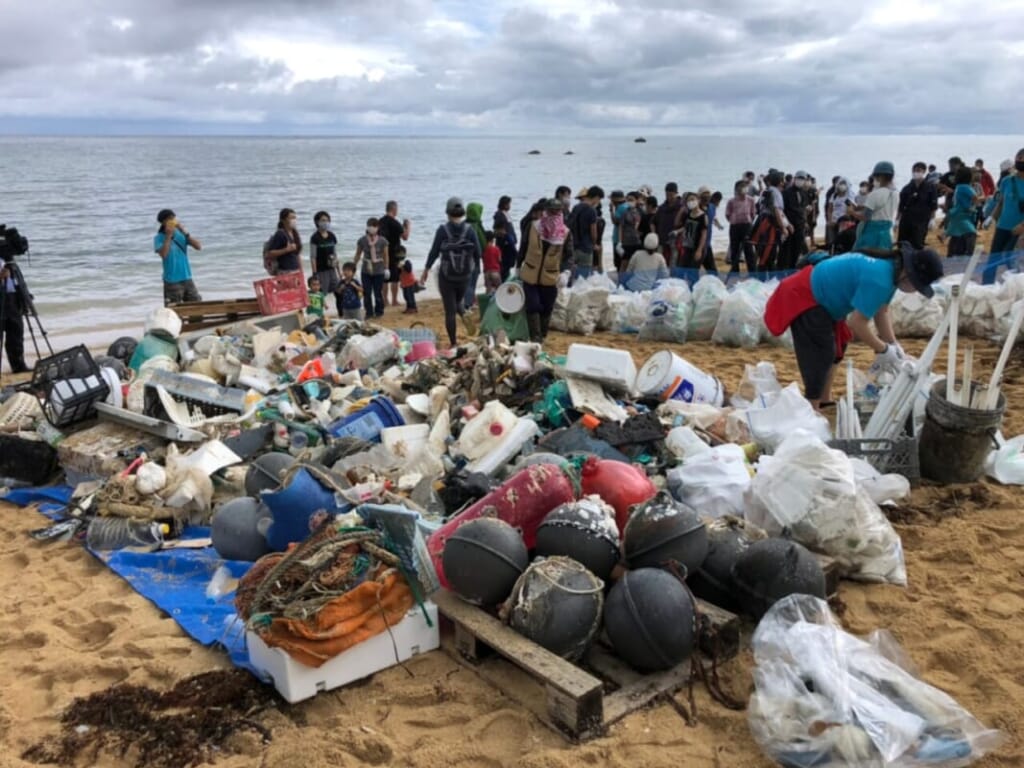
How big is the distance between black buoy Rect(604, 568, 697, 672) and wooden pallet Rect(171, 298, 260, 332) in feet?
23.2

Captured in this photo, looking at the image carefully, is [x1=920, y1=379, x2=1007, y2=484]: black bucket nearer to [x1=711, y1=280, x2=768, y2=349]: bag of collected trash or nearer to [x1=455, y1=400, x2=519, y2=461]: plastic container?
[x1=455, y1=400, x2=519, y2=461]: plastic container

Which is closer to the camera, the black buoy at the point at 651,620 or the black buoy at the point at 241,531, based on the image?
the black buoy at the point at 651,620

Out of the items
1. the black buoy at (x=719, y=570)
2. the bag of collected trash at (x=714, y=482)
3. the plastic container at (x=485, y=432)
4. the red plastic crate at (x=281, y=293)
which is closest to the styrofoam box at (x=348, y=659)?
the black buoy at (x=719, y=570)

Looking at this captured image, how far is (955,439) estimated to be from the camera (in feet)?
16.3

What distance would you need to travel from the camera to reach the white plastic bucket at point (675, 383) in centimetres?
614

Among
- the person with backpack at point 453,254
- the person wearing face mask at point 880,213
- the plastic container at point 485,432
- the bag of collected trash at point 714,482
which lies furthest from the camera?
the person wearing face mask at point 880,213

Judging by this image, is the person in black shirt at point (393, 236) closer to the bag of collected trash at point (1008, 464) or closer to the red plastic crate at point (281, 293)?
the red plastic crate at point (281, 293)

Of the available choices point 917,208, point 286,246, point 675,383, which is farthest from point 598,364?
Answer: point 917,208

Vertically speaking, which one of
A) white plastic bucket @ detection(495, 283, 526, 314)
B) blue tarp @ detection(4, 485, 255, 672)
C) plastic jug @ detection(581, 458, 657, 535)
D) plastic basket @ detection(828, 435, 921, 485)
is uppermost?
white plastic bucket @ detection(495, 283, 526, 314)

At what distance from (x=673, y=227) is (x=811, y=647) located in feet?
33.4

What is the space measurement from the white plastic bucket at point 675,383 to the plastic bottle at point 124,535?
3591 millimetres

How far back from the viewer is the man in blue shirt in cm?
946

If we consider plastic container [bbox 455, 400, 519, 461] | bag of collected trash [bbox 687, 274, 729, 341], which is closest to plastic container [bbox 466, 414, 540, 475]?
plastic container [bbox 455, 400, 519, 461]

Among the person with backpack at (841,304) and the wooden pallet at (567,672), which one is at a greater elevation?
the person with backpack at (841,304)
